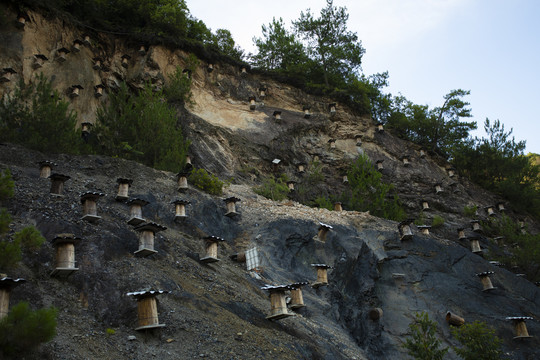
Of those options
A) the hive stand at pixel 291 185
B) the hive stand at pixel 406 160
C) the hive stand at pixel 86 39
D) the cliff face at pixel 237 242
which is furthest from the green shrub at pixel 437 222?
the hive stand at pixel 86 39

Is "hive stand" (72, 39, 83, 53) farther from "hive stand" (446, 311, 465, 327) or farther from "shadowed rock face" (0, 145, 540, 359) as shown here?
"hive stand" (446, 311, 465, 327)

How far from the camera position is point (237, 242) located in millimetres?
16875

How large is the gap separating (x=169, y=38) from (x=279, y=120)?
28.1 ft

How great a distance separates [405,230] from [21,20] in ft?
70.7

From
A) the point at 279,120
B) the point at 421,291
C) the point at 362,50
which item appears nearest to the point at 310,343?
the point at 421,291

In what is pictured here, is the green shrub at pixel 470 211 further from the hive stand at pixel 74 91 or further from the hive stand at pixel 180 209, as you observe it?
the hive stand at pixel 74 91

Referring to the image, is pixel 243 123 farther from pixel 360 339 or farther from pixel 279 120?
pixel 360 339

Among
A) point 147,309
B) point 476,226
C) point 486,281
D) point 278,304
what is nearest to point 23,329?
point 147,309

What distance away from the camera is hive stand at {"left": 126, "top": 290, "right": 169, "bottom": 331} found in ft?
31.1

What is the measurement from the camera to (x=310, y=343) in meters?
12.1

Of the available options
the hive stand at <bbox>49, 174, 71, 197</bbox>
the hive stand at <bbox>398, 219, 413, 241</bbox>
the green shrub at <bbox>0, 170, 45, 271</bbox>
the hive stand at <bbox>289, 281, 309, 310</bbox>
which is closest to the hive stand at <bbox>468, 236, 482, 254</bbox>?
the hive stand at <bbox>398, 219, 413, 241</bbox>

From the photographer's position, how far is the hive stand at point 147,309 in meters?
9.48

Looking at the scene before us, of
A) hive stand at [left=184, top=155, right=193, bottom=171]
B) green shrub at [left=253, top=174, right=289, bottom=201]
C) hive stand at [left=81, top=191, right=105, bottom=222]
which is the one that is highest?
hive stand at [left=184, top=155, right=193, bottom=171]

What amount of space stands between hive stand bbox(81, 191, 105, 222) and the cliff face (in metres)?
0.25
